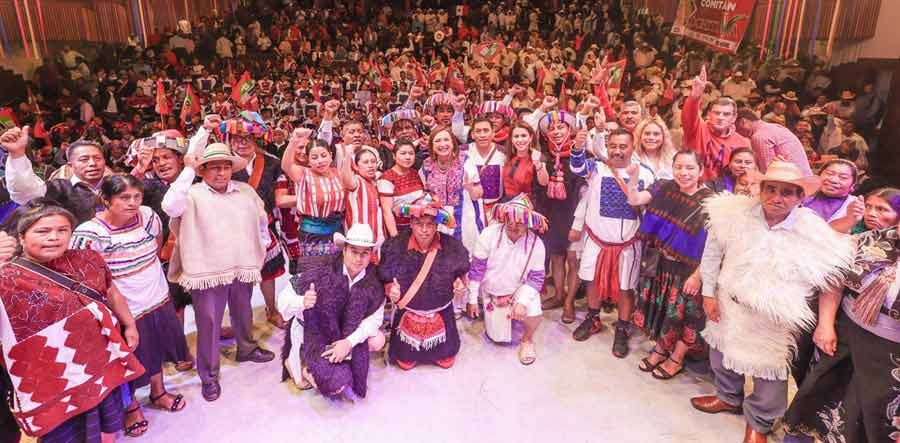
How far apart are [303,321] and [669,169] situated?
276 centimetres

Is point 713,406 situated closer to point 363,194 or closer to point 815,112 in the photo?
point 363,194

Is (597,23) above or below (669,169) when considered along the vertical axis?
above

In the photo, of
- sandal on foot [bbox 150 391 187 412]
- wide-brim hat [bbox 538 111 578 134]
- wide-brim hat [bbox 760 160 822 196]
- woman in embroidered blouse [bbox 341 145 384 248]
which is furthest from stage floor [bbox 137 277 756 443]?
wide-brim hat [bbox 538 111 578 134]

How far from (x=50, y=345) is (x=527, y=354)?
2.79 meters

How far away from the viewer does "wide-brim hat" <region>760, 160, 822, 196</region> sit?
240 centimetres

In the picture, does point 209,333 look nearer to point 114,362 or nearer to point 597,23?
point 114,362

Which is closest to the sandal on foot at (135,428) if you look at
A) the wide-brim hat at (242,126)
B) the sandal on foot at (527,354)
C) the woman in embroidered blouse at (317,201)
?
the woman in embroidered blouse at (317,201)

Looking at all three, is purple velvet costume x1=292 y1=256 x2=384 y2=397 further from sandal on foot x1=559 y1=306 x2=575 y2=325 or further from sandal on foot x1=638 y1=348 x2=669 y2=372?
sandal on foot x1=638 y1=348 x2=669 y2=372

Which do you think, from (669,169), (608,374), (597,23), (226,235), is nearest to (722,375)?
(608,374)

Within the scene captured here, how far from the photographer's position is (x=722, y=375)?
9.94 ft

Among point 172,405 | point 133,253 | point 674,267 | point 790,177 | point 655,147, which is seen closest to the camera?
point 790,177

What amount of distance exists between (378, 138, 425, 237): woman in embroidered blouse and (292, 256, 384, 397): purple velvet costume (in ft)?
2.07

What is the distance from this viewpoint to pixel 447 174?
399 centimetres

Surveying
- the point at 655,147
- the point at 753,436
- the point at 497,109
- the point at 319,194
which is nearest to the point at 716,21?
the point at 497,109
